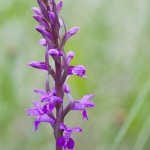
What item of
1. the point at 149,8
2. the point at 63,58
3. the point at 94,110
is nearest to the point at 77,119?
the point at 94,110

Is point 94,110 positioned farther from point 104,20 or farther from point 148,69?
point 104,20

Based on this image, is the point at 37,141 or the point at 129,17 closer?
the point at 37,141

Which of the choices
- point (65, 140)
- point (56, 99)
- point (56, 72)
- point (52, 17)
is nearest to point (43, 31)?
point (52, 17)

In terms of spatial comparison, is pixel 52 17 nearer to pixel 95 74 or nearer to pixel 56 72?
pixel 56 72

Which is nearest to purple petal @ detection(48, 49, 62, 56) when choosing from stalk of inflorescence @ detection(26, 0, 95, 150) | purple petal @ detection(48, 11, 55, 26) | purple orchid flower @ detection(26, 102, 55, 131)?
stalk of inflorescence @ detection(26, 0, 95, 150)

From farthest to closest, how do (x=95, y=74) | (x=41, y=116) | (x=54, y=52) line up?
(x=95, y=74)
(x=41, y=116)
(x=54, y=52)

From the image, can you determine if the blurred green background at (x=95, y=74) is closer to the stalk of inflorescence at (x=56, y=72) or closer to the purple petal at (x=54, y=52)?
the stalk of inflorescence at (x=56, y=72)

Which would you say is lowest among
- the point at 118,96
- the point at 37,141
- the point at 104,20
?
the point at 37,141

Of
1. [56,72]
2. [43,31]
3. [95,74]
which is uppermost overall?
[43,31]
